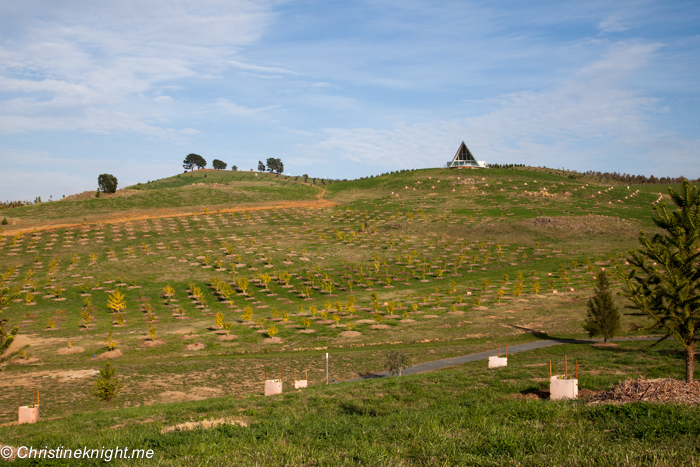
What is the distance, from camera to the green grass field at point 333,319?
9852 millimetres

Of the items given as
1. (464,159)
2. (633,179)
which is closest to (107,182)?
(464,159)

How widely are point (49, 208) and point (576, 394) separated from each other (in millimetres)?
100160

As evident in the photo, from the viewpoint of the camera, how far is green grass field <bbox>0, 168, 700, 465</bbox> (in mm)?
9852

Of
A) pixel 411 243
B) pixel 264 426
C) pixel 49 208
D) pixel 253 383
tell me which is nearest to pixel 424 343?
pixel 253 383

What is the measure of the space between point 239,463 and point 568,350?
2728 centimetres

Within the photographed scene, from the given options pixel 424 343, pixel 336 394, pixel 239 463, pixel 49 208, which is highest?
pixel 49 208

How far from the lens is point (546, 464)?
754 cm

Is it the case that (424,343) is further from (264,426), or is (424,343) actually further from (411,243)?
(411,243)

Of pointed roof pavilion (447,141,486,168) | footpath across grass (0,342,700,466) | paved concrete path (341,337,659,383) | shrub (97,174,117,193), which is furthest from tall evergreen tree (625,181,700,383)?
pointed roof pavilion (447,141,486,168)

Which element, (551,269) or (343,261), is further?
(343,261)

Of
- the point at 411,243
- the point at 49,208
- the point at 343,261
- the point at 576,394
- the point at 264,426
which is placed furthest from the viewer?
the point at 49,208

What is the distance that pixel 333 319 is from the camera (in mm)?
43281

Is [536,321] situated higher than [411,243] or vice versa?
[411,243]

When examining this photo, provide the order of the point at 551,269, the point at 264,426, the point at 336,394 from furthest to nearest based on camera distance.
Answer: the point at 551,269 → the point at 336,394 → the point at 264,426
